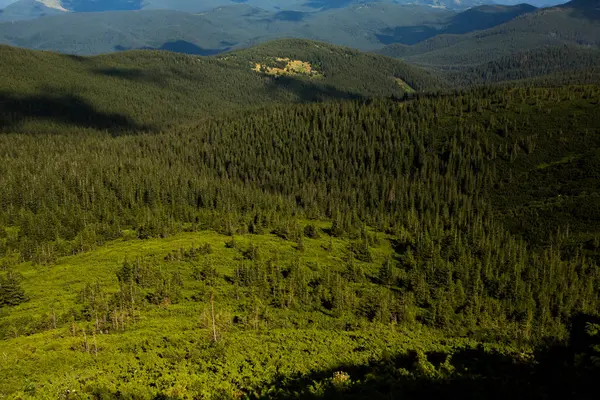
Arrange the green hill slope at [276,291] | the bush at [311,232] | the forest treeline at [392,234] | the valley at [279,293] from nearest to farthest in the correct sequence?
the valley at [279,293] < the green hill slope at [276,291] < the forest treeline at [392,234] < the bush at [311,232]

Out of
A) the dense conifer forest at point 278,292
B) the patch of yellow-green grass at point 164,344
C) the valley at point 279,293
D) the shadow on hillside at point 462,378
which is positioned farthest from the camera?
the patch of yellow-green grass at point 164,344

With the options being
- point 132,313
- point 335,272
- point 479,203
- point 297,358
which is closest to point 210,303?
point 132,313

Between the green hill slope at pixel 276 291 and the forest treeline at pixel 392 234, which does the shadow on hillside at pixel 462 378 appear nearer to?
the green hill slope at pixel 276 291

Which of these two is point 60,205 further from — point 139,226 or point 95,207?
point 139,226

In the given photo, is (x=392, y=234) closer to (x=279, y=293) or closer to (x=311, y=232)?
(x=311, y=232)

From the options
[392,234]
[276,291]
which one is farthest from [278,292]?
[392,234]

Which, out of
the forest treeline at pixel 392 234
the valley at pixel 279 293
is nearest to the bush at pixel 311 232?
the valley at pixel 279 293

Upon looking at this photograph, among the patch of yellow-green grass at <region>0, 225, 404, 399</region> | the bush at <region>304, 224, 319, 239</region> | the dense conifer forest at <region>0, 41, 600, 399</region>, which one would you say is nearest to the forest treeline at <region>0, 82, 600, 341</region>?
the dense conifer forest at <region>0, 41, 600, 399</region>

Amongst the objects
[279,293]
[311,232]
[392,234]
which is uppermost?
[279,293]
